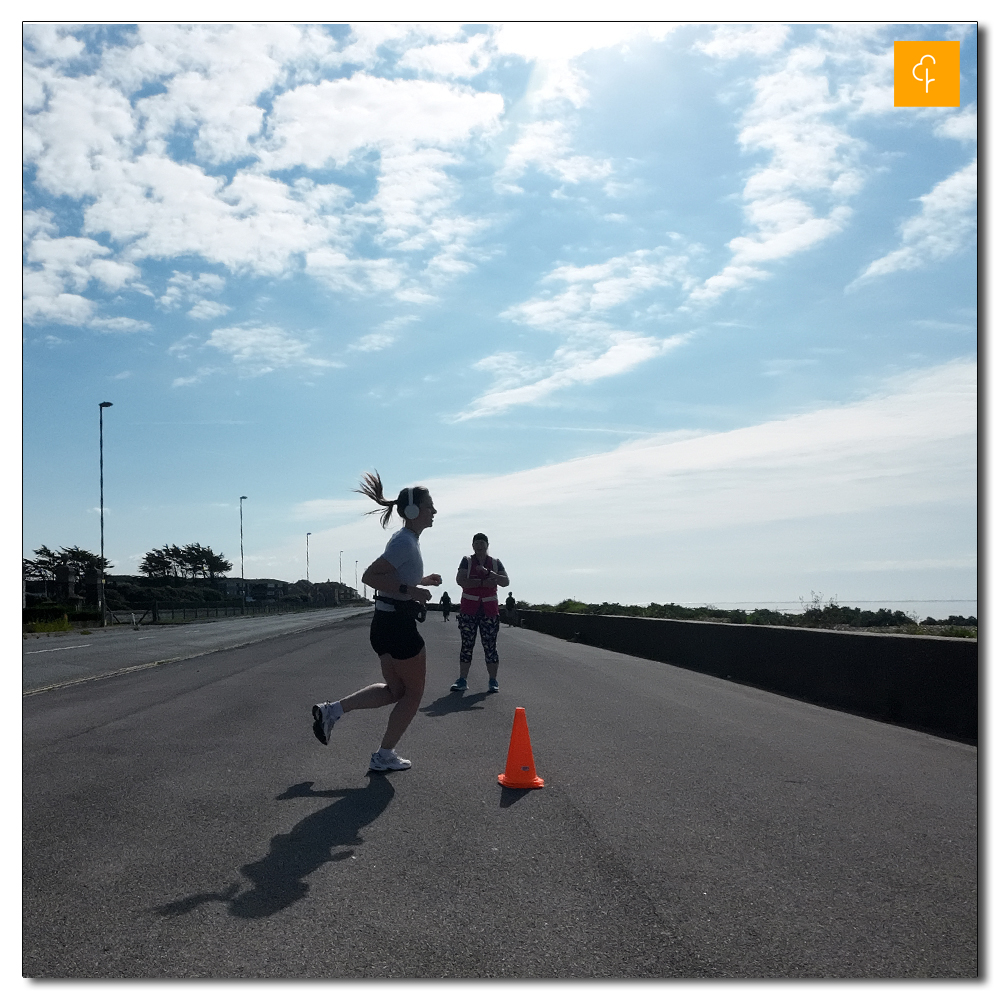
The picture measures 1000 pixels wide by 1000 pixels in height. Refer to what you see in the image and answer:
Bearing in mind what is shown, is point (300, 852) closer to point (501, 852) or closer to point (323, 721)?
point (501, 852)

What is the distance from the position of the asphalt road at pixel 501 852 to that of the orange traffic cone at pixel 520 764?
139 millimetres

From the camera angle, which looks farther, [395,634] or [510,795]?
[395,634]

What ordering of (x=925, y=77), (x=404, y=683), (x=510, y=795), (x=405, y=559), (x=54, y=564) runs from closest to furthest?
1. (x=925, y=77)
2. (x=510, y=795)
3. (x=405, y=559)
4. (x=404, y=683)
5. (x=54, y=564)

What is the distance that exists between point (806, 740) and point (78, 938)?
19.4ft

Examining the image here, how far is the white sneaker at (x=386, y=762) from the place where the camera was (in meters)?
6.45

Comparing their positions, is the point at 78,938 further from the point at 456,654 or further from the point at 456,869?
the point at 456,654

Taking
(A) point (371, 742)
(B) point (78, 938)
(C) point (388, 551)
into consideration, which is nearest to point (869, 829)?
(C) point (388, 551)

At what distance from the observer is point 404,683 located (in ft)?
20.6

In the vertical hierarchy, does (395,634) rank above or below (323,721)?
above

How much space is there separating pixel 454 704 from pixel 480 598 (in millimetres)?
1489

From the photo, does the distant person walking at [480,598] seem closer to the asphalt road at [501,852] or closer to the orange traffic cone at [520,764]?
the asphalt road at [501,852]

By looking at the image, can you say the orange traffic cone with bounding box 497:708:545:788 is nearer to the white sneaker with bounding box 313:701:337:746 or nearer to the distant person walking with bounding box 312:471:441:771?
the distant person walking with bounding box 312:471:441:771

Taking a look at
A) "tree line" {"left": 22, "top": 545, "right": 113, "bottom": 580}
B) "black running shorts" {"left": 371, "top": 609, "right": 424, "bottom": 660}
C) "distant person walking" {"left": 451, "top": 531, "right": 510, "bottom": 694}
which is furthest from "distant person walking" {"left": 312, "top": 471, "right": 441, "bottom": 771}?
"tree line" {"left": 22, "top": 545, "right": 113, "bottom": 580}

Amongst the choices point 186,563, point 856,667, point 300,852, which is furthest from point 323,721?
point 186,563
